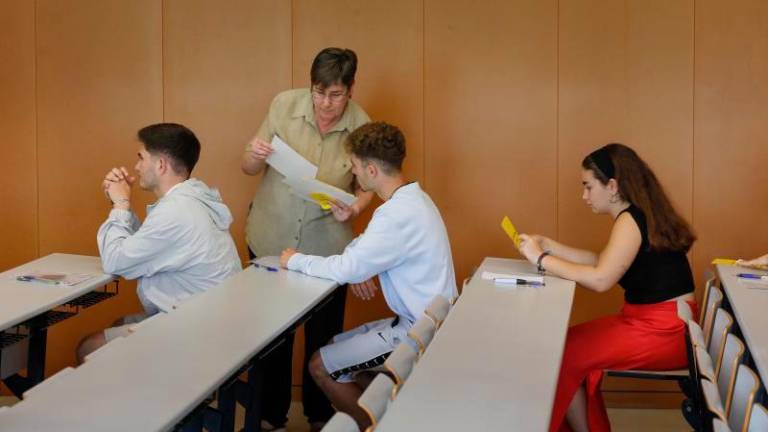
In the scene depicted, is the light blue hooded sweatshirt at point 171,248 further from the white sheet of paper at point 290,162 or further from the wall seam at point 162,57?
the wall seam at point 162,57

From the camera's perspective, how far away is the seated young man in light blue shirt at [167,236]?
314cm

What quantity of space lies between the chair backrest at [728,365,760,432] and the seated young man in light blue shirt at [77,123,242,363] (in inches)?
75.0

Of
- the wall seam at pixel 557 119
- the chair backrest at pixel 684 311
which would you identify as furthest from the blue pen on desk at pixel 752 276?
the wall seam at pixel 557 119

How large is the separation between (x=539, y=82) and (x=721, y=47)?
924 millimetres

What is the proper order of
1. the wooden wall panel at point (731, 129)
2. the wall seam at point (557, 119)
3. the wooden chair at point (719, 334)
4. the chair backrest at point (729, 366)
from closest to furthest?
the chair backrest at point (729, 366) → the wooden chair at point (719, 334) → the wooden wall panel at point (731, 129) → the wall seam at point (557, 119)

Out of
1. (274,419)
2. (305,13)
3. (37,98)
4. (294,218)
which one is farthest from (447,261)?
(37,98)

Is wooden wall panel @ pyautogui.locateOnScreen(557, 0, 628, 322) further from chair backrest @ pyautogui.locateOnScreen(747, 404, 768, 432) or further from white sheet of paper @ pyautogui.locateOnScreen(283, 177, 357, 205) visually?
chair backrest @ pyautogui.locateOnScreen(747, 404, 768, 432)

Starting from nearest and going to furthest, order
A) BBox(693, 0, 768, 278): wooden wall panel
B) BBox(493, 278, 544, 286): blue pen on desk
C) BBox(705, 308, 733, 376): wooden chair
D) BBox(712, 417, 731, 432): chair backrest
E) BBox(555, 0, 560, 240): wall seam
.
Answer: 1. BBox(712, 417, 731, 432): chair backrest
2. BBox(705, 308, 733, 376): wooden chair
3. BBox(493, 278, 544, 286): blue pen on desk
4. BBox(693, 0, 768, 278): wooden wall panel
5. BBox(555, 0, 560, 240): wall seam

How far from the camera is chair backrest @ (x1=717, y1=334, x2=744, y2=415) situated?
2307 mm

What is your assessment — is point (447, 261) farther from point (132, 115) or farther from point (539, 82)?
point (132, 115)

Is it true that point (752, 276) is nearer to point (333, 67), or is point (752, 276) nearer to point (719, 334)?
point (719, 334)

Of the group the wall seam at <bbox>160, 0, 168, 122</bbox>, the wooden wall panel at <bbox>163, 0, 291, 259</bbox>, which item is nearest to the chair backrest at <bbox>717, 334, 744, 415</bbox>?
the wooden wall panel at <bbox>163, 0, 291, 259</bbox>

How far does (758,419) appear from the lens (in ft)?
6.06

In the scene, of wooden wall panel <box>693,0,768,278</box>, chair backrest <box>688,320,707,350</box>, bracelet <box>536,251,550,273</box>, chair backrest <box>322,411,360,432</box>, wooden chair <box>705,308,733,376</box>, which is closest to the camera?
chair backrest <box>322,411,360,432</box>
